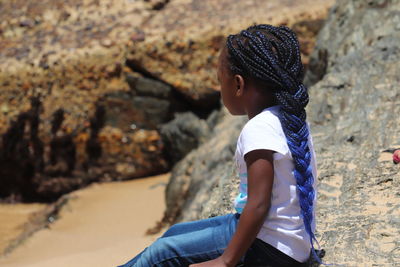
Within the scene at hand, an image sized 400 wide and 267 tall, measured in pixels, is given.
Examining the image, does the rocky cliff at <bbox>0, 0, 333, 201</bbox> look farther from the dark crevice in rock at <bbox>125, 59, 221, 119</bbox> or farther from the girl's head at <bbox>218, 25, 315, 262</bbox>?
the girl's head at <bbox>218, 25, 315, 262</bbox>

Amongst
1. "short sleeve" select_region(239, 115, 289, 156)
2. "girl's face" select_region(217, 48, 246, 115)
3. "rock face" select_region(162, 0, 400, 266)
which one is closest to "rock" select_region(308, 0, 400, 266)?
"rock face" select_region(162, 0, 400, 266)

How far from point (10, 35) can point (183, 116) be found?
197 centimetres

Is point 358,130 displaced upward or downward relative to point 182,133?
upward

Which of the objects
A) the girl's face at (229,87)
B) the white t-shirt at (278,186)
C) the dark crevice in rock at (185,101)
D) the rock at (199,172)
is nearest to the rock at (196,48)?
the dark crevice in rock at (185,101)

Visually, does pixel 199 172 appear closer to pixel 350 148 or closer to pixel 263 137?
pixel 350 148

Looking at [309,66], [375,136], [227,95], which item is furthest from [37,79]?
[227,95]

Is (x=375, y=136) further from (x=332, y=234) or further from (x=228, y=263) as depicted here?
(x=228, y=263)

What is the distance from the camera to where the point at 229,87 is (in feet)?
6.47

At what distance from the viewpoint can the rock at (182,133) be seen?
538 centimetres

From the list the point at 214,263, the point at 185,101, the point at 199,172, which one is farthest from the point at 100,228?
the point at 214,263

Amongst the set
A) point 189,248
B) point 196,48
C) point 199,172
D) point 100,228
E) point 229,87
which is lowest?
point 100,228

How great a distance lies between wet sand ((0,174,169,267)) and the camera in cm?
341

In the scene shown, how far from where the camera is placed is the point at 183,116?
5.55 m

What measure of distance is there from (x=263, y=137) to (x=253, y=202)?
7.7 inches
